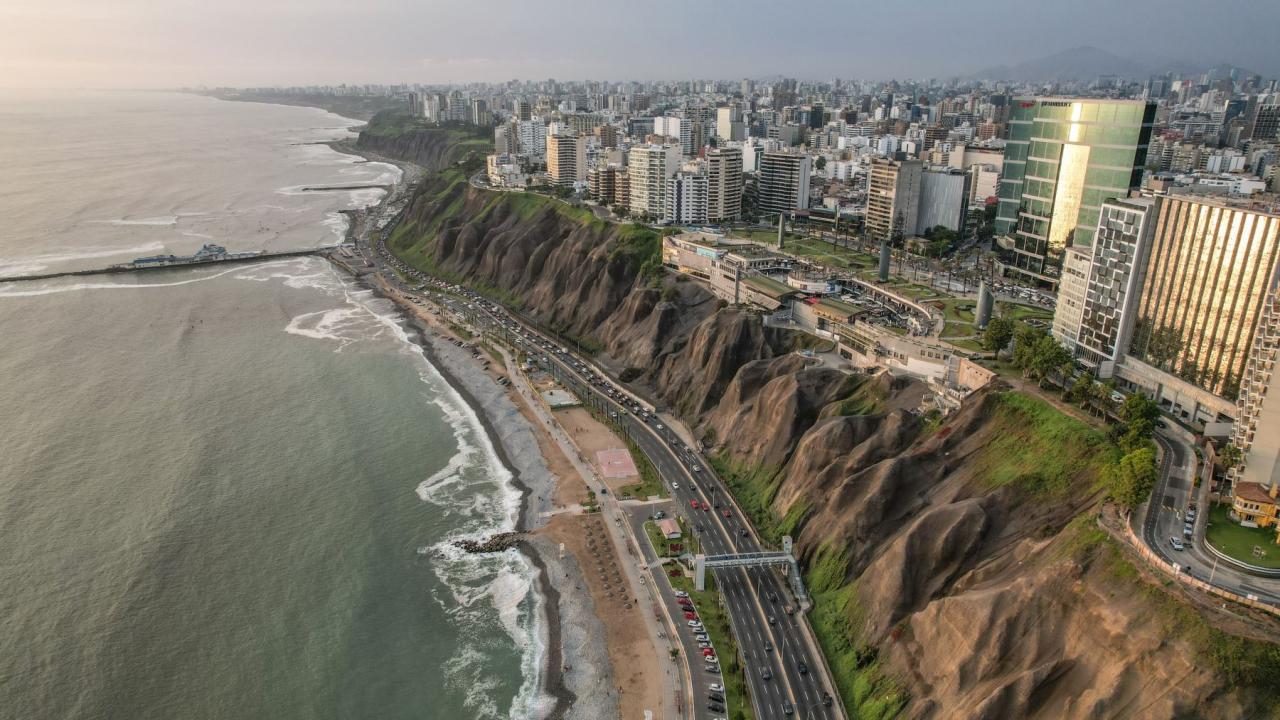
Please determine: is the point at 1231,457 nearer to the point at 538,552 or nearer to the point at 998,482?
the point at 998,482

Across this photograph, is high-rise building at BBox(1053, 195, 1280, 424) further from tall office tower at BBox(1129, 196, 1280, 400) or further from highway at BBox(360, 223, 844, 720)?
highway at BBox(360, 223, 844, 720)

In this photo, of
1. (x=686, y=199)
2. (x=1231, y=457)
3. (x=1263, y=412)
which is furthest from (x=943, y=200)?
(x=1263, y=412)

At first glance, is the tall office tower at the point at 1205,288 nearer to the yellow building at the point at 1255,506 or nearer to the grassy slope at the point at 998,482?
the grassy slope at the point at 998,482

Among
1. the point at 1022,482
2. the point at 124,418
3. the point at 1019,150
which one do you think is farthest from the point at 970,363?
the point at 124,418

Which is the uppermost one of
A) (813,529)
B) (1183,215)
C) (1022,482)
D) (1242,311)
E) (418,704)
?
(1183,215)

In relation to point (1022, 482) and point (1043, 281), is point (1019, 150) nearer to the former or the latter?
point (1043, 281)
